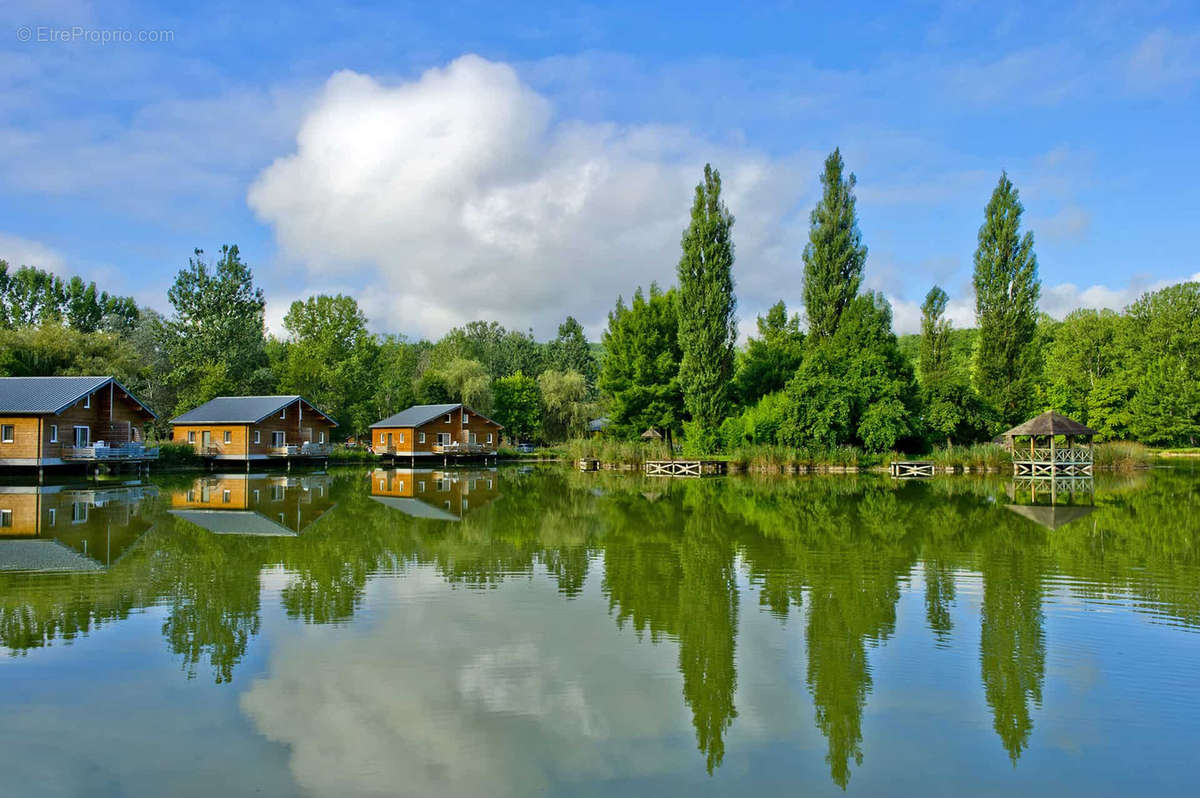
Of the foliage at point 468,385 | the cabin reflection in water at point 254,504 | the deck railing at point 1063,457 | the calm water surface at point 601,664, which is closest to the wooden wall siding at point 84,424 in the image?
the cabin reflection in water at point 254,504

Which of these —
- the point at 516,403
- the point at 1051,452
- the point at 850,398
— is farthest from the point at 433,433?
the point at 1051,452

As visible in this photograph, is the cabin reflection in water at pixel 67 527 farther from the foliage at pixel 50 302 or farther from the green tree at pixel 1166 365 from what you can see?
the green tree at pixel 1166 365

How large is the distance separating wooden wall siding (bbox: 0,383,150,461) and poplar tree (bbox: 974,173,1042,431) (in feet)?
147

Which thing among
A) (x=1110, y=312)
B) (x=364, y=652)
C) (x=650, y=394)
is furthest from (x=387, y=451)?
(x=1110, y=312)

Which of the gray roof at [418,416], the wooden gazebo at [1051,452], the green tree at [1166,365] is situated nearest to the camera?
the wooden gazebo at [1051,452]

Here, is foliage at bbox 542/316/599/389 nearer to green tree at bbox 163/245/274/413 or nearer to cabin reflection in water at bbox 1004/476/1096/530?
green tree at bbox 163/245/274/413

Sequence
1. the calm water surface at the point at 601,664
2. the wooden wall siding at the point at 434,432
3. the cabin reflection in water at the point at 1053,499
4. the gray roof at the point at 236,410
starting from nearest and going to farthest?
the calm water surface at the point at 601,664
the cabin reflection in water at the point at 1053,499
the gray roof at the point at 236,410
the wooden wall siding at the point at 434,432

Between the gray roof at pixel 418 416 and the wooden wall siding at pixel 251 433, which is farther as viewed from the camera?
the gray roof at pixel 418 416

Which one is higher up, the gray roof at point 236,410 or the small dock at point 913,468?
the gray roof at point 236,410

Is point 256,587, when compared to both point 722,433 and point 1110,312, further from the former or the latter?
point 1110,312

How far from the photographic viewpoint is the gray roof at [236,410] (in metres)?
40.9

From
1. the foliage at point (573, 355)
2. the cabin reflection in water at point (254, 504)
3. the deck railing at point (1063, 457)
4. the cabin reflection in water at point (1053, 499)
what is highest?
the foliage at point (573, 355)

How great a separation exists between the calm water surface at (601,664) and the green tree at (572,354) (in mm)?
65059

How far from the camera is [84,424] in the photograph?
33375 millimetres
